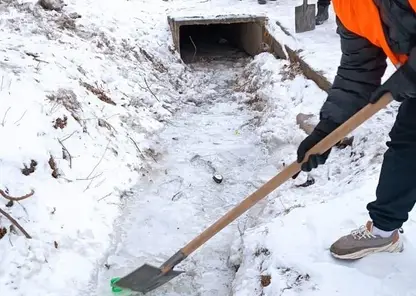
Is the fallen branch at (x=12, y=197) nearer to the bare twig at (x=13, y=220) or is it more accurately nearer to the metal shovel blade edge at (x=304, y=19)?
the bare twig at (x=13, y=220)

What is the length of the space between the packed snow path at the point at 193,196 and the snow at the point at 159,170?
1 cm

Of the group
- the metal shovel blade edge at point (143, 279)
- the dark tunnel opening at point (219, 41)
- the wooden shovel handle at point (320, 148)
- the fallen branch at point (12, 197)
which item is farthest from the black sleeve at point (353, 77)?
the dark tunnel opening at point (219, 41)

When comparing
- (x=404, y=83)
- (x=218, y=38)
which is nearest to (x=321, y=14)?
(x=218, y=38)

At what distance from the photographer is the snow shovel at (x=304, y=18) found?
6.47 metres

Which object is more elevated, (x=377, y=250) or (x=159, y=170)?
(x=377, y=250)

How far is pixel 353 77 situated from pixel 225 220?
942 mm

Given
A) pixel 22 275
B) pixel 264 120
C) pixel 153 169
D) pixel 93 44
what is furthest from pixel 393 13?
pixel 93 44

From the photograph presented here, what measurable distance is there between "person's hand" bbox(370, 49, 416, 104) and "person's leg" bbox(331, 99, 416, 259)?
0.15 m

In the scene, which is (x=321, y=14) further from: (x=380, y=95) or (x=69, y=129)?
(x=380, y=95)

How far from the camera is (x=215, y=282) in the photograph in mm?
3035

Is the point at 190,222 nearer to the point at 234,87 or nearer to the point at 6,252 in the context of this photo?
the point at 6,252

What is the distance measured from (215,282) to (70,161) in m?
1.46

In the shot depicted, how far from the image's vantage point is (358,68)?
214cm

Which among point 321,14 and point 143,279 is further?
point 321,14
